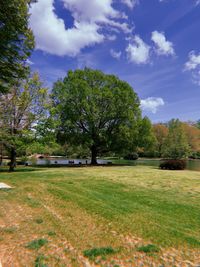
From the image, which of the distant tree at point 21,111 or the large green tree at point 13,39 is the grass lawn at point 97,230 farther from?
the distant tree at point 21,111

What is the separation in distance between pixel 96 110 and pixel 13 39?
15007 millimetres

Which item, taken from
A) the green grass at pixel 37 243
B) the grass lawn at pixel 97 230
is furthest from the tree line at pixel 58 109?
the green grass at pixel 37 243

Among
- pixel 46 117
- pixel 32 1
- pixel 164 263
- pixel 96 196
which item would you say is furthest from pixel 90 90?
pixel 164 263

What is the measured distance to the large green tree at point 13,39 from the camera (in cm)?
600

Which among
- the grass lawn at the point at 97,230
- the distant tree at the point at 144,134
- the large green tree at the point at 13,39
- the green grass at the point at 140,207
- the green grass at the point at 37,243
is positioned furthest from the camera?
the distant tree at the point at 144,134

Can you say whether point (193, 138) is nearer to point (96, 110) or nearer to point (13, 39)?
point (96, 110)

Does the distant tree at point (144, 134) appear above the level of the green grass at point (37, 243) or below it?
above

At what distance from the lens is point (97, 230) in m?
4.13

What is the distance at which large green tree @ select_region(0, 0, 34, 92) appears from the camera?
6.00 metres

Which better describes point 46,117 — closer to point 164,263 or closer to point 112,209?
point 112,209

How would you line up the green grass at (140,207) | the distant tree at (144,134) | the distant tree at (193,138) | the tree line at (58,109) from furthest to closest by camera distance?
the distant tree at (193,138)
the distant tree at (144,134)
the tree line at (58,109)
the green grass at (140,207)

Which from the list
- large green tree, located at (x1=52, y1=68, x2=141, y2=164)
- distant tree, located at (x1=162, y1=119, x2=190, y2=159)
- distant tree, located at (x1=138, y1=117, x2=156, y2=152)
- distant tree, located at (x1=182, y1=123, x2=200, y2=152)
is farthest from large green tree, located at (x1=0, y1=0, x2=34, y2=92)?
distant tree, located at (x1=182, y1=123, x2=200, y2=152)

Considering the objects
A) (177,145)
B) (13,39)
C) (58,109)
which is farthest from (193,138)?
(13,39)

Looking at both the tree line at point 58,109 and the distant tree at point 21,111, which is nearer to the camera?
the tree line at point 58,109
